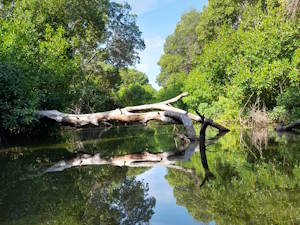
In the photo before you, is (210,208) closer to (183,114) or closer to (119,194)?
(119,194)

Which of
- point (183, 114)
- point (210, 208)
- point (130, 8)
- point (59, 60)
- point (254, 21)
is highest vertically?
point (130, 8)

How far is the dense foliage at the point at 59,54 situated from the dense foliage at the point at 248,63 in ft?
23.4

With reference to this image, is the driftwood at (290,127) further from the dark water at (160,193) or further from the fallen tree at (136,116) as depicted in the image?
the dark water at (160,193)

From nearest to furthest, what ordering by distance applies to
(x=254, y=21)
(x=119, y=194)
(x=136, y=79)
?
(x=119, y=194) < (x=254, y=21) < (x=136, y=79)

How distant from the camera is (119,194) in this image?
3.96m

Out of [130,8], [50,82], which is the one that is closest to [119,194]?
[50,82]

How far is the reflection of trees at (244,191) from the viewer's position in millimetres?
2861

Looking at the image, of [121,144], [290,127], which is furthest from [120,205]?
[290,127]

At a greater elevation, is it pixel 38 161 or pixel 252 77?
pixel 252 77

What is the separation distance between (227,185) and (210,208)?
0.94m

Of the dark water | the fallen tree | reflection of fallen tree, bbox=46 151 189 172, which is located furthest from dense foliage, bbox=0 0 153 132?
the dark water

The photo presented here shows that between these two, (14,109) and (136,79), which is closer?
(14,109)

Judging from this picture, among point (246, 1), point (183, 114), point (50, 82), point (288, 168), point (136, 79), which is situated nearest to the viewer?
point (288, 168)

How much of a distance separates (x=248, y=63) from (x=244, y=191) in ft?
44.6
